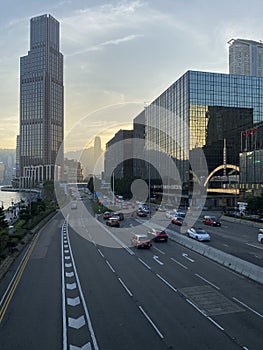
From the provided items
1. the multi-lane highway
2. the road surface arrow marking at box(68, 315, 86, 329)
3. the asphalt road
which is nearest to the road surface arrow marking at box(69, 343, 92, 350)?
the multi-lane highway

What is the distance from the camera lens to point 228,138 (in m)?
103

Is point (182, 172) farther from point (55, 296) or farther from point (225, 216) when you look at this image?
point (55, 296)

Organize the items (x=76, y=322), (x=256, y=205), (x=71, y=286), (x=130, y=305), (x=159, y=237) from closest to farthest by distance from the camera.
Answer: (x=76, y=322) < (x=130, y=305) < (x=71, y=286) < (x=159, y=237) < (x=256, y=205)

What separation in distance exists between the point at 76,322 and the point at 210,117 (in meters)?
93.8

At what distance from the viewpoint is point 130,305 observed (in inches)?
626

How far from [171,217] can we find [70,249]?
28.2 m

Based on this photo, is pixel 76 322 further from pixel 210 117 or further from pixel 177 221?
pixel 210 117

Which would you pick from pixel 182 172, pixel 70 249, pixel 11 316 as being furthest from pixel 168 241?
pixel 182 172

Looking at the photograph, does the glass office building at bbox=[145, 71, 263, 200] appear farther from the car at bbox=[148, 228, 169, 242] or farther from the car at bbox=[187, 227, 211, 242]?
the car at bbox=[148, 228, 169, 242]

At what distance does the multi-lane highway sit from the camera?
12328 millimetres

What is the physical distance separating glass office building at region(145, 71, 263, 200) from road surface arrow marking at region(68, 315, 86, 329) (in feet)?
279

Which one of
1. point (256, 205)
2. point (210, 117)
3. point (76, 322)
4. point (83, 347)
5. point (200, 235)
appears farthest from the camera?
point (210, 117)

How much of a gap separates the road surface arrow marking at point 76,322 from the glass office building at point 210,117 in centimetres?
8505

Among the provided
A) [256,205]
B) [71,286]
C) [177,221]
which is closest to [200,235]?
[177,221]
